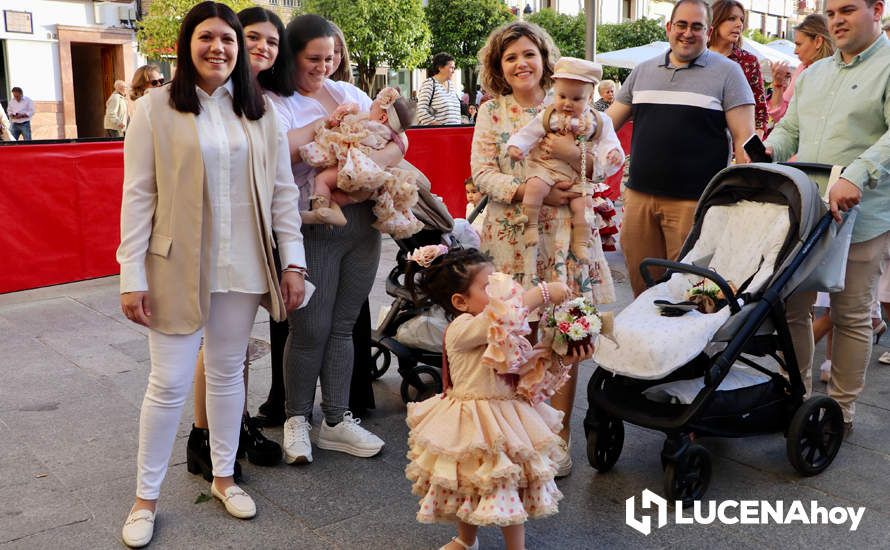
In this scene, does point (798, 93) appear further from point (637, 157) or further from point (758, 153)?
point (637, 157)

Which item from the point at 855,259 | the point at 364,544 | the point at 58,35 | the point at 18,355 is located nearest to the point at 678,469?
the point at 364,544

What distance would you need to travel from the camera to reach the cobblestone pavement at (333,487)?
3193 millimetres

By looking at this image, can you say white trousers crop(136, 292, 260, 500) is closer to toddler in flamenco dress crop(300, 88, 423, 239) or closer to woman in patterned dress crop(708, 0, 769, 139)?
toddler in flamenco dress crop(300, 88, 423, 239)

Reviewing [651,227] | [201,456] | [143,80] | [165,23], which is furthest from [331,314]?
[165,23]

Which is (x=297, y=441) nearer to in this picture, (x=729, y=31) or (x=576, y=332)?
(x=576, y=332)

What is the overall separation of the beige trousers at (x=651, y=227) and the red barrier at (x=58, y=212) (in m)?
4.74

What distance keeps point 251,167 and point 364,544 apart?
1457 millimetres

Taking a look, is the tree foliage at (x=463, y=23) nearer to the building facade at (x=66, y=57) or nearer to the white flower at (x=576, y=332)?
the building facade at (x=66, y=57)

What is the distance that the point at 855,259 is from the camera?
13.4 feet

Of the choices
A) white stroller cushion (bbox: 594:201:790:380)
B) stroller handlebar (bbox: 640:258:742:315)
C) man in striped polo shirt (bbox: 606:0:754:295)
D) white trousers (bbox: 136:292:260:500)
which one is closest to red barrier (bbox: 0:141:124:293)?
white trousers (bbox: 136:292:260:500)

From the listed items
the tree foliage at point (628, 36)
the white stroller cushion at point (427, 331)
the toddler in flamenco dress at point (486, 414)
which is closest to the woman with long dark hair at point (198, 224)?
the toddler in flamenco dress at point (486, 414)

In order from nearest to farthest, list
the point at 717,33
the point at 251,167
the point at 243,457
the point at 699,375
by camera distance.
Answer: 1. the point at 251,167
2. the point at 699,375
3. the point at 243,457
4. the point at 717,33

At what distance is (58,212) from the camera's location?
23.5ft

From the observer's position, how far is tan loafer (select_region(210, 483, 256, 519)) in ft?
10.9
